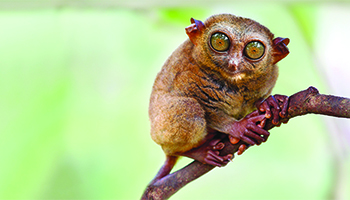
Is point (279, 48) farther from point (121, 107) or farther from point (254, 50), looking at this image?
point (121, 107)

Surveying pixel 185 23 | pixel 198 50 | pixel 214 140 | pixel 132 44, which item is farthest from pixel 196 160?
pixel 132 44

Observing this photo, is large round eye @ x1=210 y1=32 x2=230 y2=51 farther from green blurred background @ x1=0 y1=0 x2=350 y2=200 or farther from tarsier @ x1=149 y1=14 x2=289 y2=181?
green blurred background @ x1=0 y1=0 x2=350 y2=200

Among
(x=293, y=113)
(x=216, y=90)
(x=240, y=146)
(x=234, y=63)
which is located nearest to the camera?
(x=293, y=113)

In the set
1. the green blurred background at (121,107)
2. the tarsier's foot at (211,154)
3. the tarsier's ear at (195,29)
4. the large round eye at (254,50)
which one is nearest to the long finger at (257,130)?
the tarsier's foot at (211,154)

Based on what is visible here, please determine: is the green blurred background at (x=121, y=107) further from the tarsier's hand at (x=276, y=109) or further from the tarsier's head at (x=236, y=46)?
the tarsier's hand at (x=276, y=109)

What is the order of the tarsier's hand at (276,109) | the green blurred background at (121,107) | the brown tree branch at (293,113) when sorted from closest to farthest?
the brown tree branch at (293,113) < the tarsier's hand at (276,109) < the green blurred background at (121,107)

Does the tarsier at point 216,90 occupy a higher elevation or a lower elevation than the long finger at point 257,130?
higher

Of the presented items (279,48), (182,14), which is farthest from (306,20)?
(279,48)
